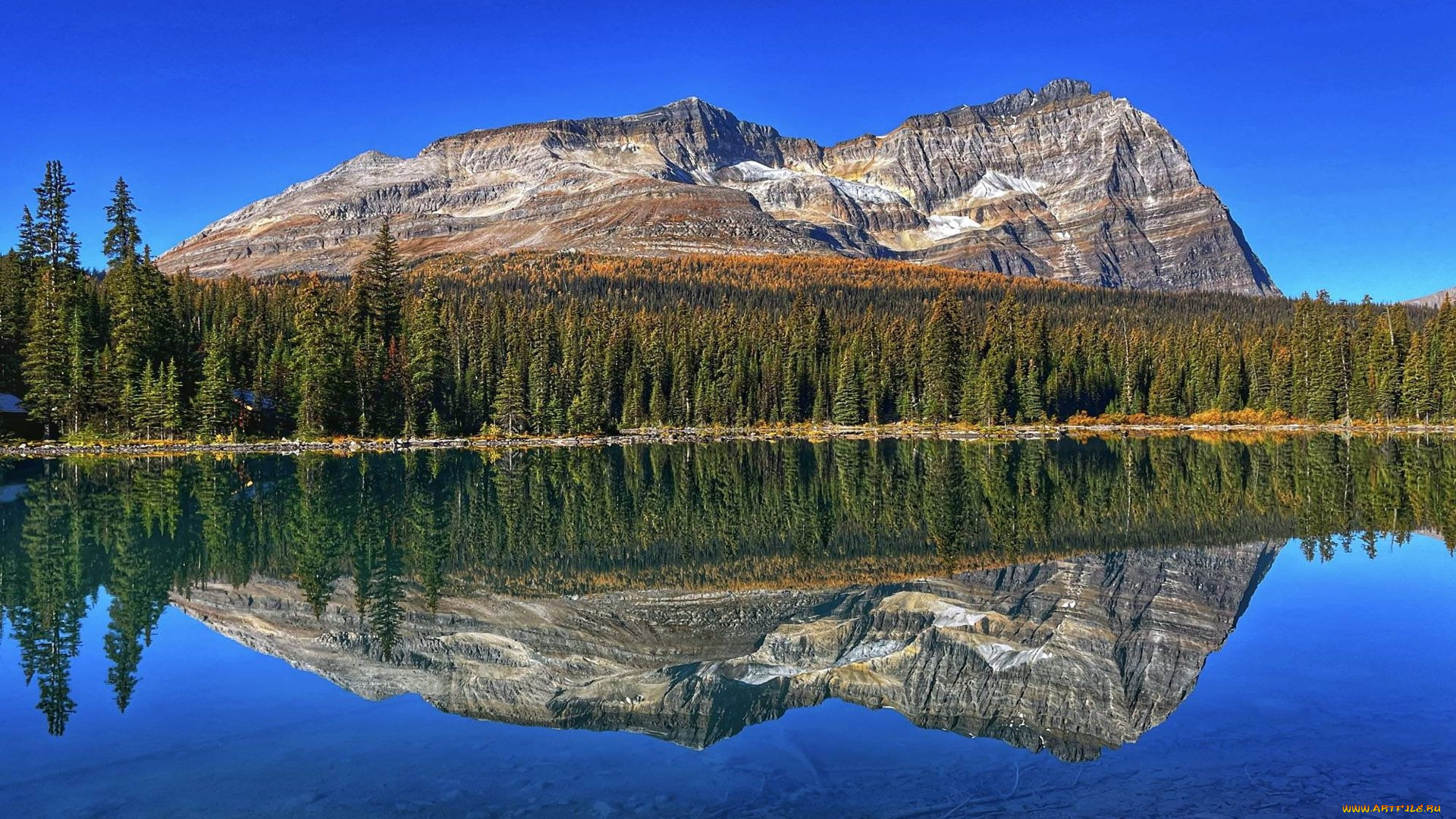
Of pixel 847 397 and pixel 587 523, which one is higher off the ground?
pixel 847 397

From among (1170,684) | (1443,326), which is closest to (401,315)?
(1170,684)

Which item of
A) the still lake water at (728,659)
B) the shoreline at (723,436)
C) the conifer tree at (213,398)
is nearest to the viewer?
the still lake water at (728,659)

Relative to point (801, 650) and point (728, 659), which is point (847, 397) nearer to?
point (801, 650)

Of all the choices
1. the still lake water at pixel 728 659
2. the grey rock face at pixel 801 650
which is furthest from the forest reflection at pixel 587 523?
the grey rock face at pixel 801 650

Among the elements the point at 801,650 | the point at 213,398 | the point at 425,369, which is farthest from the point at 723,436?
the point at 801,650

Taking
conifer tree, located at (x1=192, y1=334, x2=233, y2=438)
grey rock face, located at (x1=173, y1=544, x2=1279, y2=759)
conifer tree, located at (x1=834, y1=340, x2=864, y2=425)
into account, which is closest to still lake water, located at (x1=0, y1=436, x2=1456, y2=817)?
grey rock face, located at (x1=173, y1=544, x2=1279, y2=759)

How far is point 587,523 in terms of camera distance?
4388 centimetres

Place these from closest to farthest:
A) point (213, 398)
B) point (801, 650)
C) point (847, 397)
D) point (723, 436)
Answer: point (801, 650)
point (213, 398)
point (723, 436)
point (847, 397)

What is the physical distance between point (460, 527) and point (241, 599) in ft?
45.0

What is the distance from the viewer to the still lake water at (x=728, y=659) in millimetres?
15109

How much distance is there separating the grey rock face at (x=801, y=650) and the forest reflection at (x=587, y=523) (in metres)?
1.61

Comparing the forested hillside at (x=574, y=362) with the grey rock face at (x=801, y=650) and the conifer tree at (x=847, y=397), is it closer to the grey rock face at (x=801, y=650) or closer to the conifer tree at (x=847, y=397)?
the conifer tree at (x=847, y=397)

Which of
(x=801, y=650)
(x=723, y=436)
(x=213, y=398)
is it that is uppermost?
(x=213, y=398)

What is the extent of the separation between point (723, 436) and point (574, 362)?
790 inches
